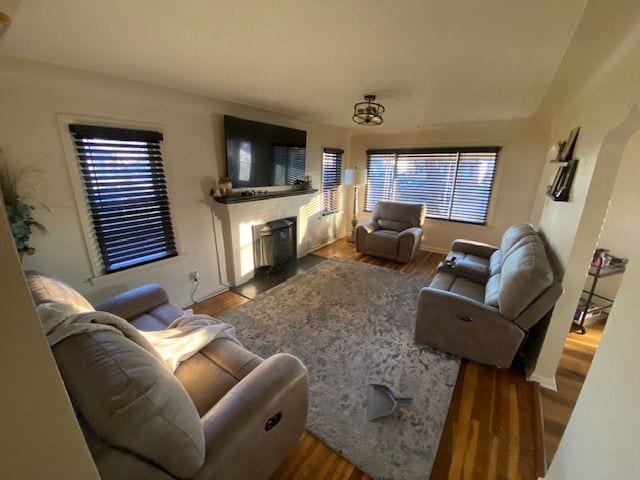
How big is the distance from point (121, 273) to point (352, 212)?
4.39 meters

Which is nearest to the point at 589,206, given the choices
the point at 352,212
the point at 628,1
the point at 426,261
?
the point at 628,1

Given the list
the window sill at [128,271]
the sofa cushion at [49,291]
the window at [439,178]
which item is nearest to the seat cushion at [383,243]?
the window at [439,178]

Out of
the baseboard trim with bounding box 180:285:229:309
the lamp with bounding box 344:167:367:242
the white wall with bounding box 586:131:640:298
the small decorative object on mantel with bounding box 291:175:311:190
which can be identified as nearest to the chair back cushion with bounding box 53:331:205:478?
the baseboard trim with bounding box 180:285:229:309

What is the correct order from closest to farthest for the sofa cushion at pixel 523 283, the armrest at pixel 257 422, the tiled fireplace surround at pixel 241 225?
the armrest at pixel 257 422 < the sofa cushion at pixel 523 283 < the tiled fireplace surround at pixel 241 225

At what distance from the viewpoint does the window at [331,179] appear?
4977 mm

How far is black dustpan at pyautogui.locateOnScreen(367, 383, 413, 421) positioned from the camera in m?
1.72

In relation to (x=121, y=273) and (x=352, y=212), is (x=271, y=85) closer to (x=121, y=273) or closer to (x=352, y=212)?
(x=121, y=273)

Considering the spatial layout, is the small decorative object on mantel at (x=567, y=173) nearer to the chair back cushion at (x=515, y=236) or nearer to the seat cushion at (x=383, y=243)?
the chair back cushion at (x=515, y=236)

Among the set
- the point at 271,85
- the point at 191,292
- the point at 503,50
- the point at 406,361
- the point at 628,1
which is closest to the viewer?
the point at 628,1

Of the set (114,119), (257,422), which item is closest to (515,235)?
(257,422)

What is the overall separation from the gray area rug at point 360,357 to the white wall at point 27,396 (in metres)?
1.48

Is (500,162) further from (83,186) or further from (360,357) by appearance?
(83,186)

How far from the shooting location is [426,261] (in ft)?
14.8

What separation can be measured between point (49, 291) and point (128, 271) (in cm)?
108
